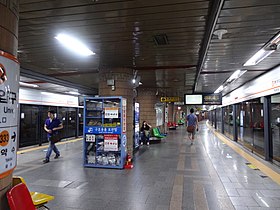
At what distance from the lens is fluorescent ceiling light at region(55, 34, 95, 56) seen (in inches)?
150

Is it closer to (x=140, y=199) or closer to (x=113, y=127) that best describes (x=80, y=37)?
Result: (x=113, y=127)

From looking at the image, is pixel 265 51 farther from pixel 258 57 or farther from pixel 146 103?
pixel 146 103

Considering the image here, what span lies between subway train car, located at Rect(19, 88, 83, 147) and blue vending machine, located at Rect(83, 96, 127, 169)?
4.66 metres

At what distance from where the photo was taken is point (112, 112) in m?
5.52

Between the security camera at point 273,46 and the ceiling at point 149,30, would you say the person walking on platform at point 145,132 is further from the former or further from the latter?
the security camera at point 273,46

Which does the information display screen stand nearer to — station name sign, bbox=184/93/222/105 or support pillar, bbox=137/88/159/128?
station name sign, bbox=184/93/222/105

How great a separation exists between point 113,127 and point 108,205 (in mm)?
2443

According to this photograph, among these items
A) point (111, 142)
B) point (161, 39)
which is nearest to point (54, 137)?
point (111, 142)

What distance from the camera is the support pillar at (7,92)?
1.54m

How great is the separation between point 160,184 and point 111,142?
1.83m

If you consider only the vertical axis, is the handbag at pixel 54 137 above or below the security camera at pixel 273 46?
below

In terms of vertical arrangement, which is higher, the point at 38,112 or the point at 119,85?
the point at 119,85

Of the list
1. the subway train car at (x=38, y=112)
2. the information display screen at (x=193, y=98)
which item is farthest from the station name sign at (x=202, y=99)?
the subway train car at (x=38, y=112)

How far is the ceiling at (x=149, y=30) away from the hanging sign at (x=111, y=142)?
76.2 inches
